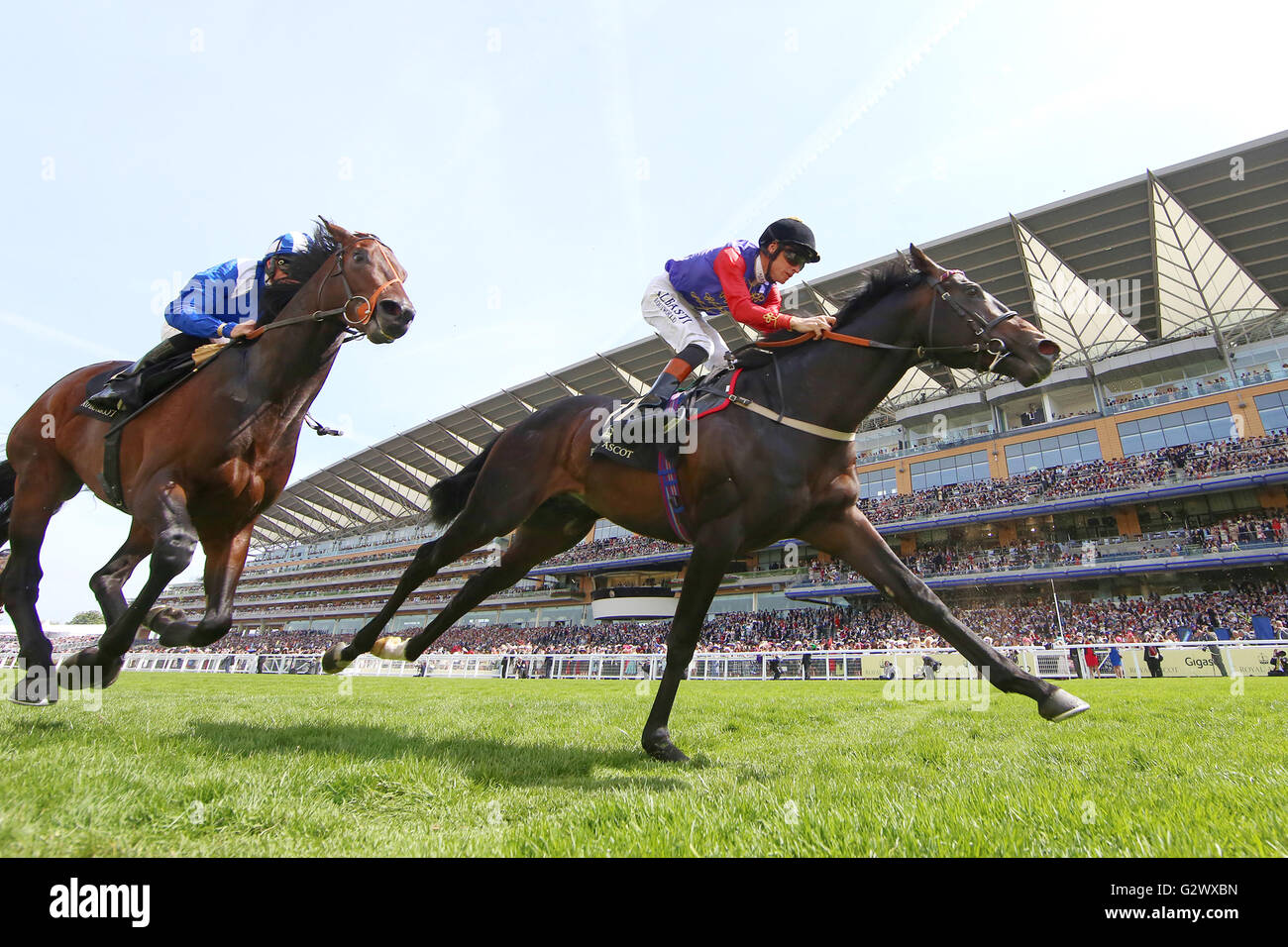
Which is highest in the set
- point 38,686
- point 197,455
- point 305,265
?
point 305,265

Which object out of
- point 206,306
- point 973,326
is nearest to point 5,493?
point 206,306

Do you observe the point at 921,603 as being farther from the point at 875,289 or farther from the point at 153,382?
the point at 153,382

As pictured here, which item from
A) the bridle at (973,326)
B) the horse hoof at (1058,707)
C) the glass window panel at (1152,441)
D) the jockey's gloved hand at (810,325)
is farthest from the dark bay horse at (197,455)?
the glass window panel at (1152,441)

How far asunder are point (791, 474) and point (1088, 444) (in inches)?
1705

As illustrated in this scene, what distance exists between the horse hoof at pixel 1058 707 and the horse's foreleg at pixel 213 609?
454cm

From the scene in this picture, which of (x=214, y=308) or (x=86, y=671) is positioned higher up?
(x=214, y=308)

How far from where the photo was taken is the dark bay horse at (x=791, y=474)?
399 centimetres

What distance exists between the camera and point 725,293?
4.60 meters

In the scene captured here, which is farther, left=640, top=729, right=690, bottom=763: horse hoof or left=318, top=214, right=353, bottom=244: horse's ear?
left=318, top=214, right=353, bottom=244: horse's ear

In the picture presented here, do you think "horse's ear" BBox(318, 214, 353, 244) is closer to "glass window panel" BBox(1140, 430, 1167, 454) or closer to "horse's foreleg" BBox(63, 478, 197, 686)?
"horse's foreleg" BBox(63, 478, 197, 686)

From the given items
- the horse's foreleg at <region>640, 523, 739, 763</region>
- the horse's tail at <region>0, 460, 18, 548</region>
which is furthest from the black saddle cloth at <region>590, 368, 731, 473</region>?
the horse's tail at <region>0, 460, 18, 548</region>

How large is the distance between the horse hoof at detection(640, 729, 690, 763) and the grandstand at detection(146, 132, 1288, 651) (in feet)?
93.0

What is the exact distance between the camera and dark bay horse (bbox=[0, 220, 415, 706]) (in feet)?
12.1

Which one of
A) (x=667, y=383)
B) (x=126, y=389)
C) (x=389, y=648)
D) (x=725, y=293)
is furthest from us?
(x=389, y=648)
